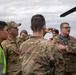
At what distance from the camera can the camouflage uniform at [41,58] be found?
4.69 metres

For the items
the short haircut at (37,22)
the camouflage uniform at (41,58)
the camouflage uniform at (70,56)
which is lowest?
the camouflage uniform at (70,56)

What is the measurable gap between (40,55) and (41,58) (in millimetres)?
47

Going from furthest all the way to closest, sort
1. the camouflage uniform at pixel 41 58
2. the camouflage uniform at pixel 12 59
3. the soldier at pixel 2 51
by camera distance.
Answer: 1. the camouflage uniform at pixel 12 59
2. the soldier at pixel 2 51
3. the camouflage uniform at pixel 41 58

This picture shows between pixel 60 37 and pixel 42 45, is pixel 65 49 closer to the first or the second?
pixel 60 37

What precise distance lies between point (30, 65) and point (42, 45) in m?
0.35

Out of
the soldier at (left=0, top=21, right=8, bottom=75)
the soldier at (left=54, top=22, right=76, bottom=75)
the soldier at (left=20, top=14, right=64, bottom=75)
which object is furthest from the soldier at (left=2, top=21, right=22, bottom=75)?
the soldier at (left=20, top=14, right=64, bottom=75)

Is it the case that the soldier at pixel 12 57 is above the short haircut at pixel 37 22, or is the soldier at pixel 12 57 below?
below

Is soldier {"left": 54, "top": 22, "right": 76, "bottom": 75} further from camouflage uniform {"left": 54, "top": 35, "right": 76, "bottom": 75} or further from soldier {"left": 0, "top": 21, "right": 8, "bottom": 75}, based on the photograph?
soldier {"left": 0, "top": 21, "right": 8, "bottom": 75}

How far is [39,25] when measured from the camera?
4.78 m

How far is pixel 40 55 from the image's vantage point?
473 centimetres

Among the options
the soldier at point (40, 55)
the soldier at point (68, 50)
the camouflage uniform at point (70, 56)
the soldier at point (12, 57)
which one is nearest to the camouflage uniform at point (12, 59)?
the soldier at point (12, 57)

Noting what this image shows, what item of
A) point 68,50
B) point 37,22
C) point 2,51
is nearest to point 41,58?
point 37,22

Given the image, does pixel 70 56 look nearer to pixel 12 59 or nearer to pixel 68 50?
pixel 68 50

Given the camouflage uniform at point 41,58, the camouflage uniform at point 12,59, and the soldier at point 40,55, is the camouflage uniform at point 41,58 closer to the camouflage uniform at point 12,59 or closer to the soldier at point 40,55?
the soldier at point 40,55
